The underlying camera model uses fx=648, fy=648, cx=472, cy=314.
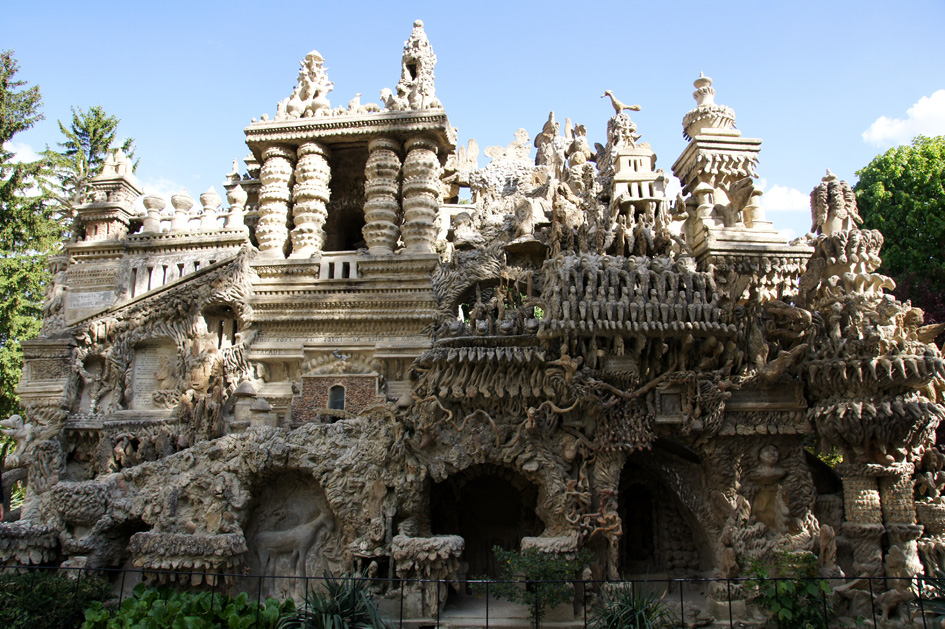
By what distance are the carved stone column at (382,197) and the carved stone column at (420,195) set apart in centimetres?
35

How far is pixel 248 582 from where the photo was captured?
1125 centimetres

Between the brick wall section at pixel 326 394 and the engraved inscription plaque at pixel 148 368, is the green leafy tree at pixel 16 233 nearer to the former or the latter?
the engraved inscription plaque at pixel 148 368

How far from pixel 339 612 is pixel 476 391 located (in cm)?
438

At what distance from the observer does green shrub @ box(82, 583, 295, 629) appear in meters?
8.90

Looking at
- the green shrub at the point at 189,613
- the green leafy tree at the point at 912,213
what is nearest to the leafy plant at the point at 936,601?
the green shrub at the point at 189,613

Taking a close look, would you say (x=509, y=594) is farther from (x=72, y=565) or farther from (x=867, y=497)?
(x=72, y=565)

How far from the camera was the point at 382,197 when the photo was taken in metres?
16.8

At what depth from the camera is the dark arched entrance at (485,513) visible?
12.9 metres

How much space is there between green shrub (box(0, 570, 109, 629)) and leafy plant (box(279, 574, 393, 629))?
3.51 meters

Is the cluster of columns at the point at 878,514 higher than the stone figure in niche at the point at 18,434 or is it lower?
lower

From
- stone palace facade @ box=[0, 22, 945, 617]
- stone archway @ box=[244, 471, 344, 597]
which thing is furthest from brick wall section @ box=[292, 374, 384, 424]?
stone archway @ box=[244, 471, 344, 597]

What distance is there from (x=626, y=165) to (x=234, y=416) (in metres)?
11.8

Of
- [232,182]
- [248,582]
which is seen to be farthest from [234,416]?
[232,182]

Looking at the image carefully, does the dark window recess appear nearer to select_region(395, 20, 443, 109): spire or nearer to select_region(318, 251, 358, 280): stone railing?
select_region(318, 251, 358, 280): stone railing
